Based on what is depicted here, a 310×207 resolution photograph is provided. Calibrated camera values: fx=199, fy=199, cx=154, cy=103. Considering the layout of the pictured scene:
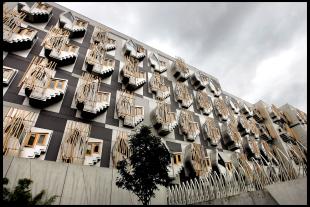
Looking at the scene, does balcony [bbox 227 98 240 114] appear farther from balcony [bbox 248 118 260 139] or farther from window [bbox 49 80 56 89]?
window [bbox 49 80 56 89]

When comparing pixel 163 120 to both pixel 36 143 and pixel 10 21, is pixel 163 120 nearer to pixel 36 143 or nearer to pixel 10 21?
pixel 36 143

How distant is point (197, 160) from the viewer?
14281mm

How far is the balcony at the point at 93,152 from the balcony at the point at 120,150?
0.86 metres

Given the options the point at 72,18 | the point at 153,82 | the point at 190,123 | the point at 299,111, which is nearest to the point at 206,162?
the point at 190,123

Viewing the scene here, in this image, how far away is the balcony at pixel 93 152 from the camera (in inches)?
428

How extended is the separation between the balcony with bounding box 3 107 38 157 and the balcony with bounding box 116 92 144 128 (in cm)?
511

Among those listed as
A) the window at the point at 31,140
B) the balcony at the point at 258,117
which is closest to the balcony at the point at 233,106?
the balcony at the point at 258,117

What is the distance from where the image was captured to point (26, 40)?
12594 mm

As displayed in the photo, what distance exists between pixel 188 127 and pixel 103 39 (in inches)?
419

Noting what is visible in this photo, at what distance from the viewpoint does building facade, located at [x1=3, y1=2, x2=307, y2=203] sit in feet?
33.7

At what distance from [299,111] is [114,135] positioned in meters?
29.6

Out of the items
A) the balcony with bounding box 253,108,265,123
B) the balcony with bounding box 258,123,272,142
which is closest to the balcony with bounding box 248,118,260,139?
the balcony with bounding box 258,123,272,142

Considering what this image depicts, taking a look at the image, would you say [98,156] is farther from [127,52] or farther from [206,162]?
[127,52]

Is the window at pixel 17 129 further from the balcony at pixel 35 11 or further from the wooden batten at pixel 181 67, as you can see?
the wooden batten at pixel 181 67
